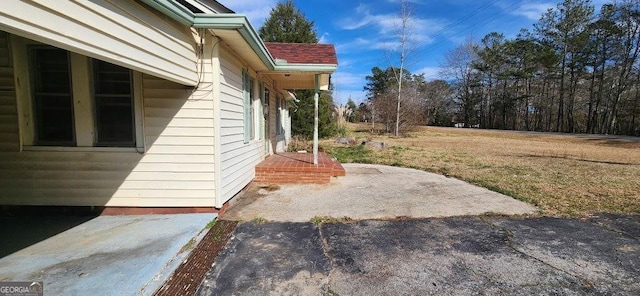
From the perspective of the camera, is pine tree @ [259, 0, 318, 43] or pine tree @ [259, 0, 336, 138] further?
pine tree @ [259, 0, 318, 43]

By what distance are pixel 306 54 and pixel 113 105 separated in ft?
13.0

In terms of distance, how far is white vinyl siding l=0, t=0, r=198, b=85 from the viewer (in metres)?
1.51

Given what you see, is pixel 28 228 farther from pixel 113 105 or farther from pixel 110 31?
pixel 110 31

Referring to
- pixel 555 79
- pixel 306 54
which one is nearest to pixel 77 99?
pixel 306 54

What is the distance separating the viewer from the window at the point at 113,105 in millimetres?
3621

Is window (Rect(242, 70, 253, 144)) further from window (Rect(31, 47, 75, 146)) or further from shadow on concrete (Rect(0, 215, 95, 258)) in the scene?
shadow on concrete (Rect(0, 215, 95, 258))

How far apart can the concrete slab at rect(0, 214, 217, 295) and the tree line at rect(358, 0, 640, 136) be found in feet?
74.2

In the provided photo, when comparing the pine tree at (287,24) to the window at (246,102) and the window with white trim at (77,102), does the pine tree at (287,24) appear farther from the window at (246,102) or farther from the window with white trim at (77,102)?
the window with white trim at (77,102)

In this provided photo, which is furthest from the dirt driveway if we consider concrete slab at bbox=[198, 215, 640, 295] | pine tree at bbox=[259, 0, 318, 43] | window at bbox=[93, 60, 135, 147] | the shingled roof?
pine tree at bbox=[259, 0, 318, 43]

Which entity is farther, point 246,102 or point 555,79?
point 555,79

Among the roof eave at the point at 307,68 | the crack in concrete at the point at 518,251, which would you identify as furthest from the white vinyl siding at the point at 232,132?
the crack in concrete at the point at 518,251

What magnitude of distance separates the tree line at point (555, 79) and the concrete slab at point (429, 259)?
843 inches

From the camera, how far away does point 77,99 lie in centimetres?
355

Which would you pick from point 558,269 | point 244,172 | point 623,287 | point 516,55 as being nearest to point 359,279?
point 558,269
